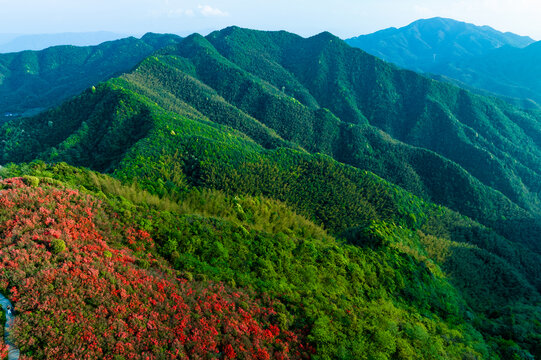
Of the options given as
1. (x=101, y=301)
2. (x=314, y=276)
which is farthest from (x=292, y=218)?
(x=101, y=301)

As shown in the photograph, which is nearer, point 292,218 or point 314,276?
point 314,276

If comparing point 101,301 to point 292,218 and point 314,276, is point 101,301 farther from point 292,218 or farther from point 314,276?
point 292,218

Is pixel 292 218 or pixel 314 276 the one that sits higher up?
pixel 314 276

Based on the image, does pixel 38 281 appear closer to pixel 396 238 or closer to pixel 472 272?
pixel 396 238

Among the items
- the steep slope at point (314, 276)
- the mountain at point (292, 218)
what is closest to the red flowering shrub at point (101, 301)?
the mountain at point (292, 218)

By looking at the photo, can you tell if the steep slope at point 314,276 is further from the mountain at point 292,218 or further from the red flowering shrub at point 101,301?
the red flowering shrub at point 101,301

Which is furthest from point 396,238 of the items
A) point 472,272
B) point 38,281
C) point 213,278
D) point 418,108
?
point 418,108
